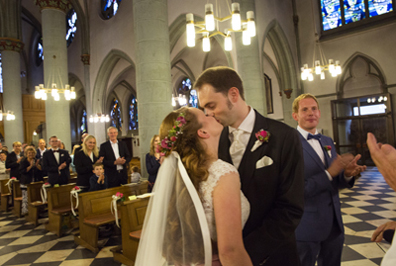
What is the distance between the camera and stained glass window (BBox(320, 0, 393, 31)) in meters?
12.0

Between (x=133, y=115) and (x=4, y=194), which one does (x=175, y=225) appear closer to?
(x=4, y=194)

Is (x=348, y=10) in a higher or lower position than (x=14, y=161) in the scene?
higher

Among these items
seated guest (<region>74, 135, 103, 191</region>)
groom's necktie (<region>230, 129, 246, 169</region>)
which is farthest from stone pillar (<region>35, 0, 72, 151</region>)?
groom's necktie (<region>230, 129, 246, 169</region>)

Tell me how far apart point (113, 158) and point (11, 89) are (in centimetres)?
1196

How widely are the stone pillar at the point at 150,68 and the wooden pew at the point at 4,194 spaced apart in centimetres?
509

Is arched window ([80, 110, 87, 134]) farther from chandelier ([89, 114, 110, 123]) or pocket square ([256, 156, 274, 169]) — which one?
pocket square ([256, 156, 274, 169])

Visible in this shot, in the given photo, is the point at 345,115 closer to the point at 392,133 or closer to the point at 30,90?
the point at 392,133

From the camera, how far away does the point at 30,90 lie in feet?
76.7

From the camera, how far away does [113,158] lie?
5.61m

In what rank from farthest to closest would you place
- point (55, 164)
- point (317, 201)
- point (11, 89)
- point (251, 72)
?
1. point (11, 89)
2. point (251, 72)
3. point (55, 164)
4. point (317, 201)

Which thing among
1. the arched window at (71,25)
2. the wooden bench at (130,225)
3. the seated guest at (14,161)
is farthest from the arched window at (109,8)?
the wooden bench at (130,225)

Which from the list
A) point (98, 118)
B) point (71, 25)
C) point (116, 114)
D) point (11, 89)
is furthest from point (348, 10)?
point (116, 114)

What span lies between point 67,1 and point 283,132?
12.6m

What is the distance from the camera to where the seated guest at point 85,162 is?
5621 mm
